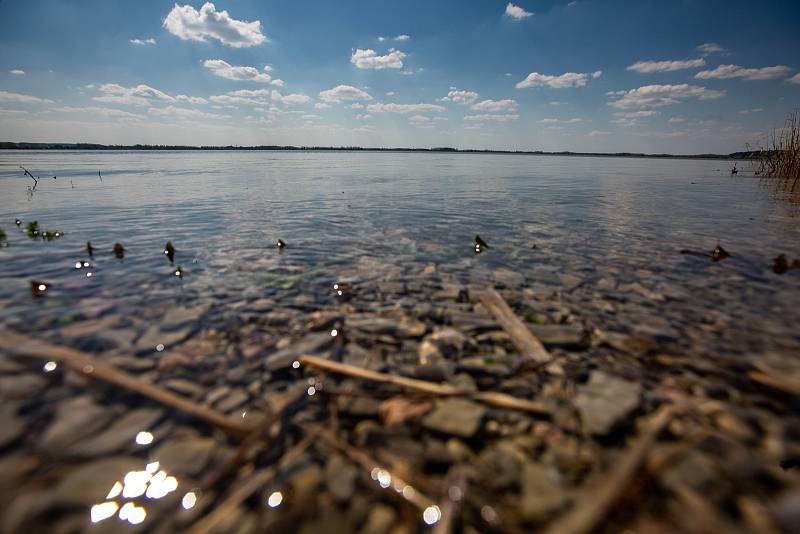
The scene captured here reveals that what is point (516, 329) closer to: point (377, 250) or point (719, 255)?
point (377, 250)

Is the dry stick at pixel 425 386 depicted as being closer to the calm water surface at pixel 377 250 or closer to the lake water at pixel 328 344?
the lake water at pixel 328 344

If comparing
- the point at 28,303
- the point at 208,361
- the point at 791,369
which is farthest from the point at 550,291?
the point at 28,303

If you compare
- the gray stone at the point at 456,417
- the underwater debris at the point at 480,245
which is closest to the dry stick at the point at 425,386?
the gray stone at the point at 456,417

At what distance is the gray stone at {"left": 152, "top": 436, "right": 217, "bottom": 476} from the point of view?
2.26m

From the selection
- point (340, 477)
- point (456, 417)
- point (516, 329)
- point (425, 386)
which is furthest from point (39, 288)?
point (516, 329)

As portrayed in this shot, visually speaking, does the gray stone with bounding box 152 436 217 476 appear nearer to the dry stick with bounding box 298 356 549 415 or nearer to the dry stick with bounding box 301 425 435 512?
the dry stick with bounding box 301 425 435 512

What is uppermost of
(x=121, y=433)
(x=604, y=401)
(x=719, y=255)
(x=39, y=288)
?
(x=719, y=255)

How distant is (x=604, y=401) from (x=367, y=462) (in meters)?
2.01

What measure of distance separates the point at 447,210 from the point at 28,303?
12.2 meters

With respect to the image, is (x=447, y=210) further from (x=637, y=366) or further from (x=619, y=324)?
(x=637, y=366)

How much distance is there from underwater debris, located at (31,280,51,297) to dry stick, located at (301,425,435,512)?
17.4 feet

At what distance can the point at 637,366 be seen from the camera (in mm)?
3455

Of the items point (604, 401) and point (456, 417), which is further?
point (604, 401)

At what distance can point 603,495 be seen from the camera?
6.56 ft
